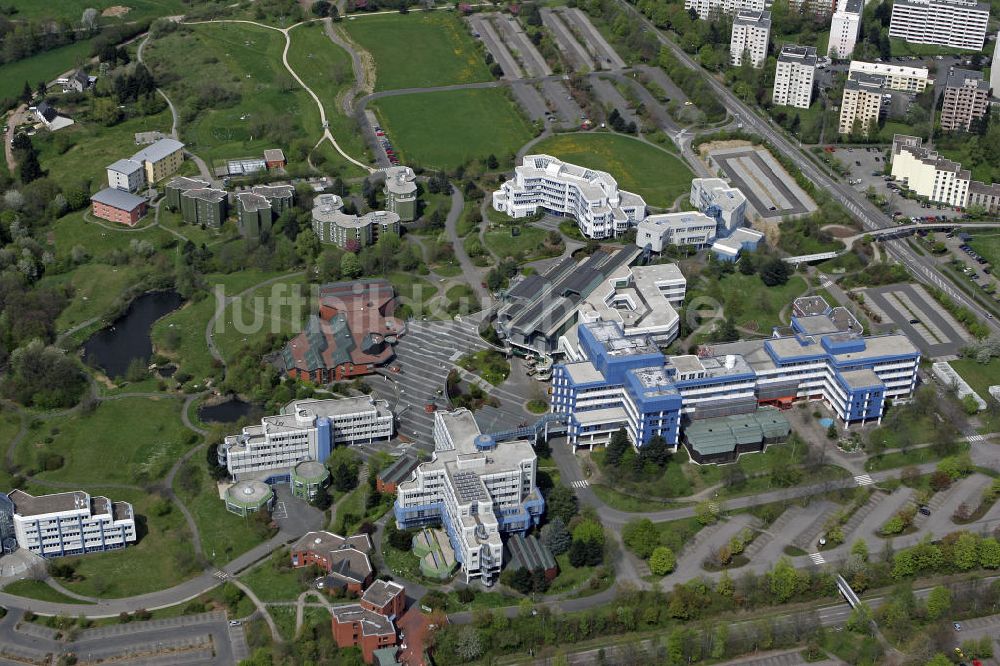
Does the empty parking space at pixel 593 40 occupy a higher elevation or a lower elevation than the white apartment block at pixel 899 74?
lower

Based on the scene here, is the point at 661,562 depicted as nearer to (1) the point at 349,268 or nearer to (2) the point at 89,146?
(1) the point at 349,268

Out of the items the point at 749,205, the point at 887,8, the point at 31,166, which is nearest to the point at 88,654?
the point at 31,166

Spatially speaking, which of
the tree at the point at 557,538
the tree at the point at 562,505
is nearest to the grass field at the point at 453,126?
the tree at the point at 562,505

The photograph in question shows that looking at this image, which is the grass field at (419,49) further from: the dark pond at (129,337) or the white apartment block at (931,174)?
the dark pond at (129,337)

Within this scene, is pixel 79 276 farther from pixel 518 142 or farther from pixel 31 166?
pixel 518 142

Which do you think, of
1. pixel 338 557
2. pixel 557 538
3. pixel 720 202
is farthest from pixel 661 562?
pixel 720 202

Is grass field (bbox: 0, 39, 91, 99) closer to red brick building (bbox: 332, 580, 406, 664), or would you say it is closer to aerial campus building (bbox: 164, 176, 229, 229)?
aerial campus building (bbox: 164, 176, 229, 229)
